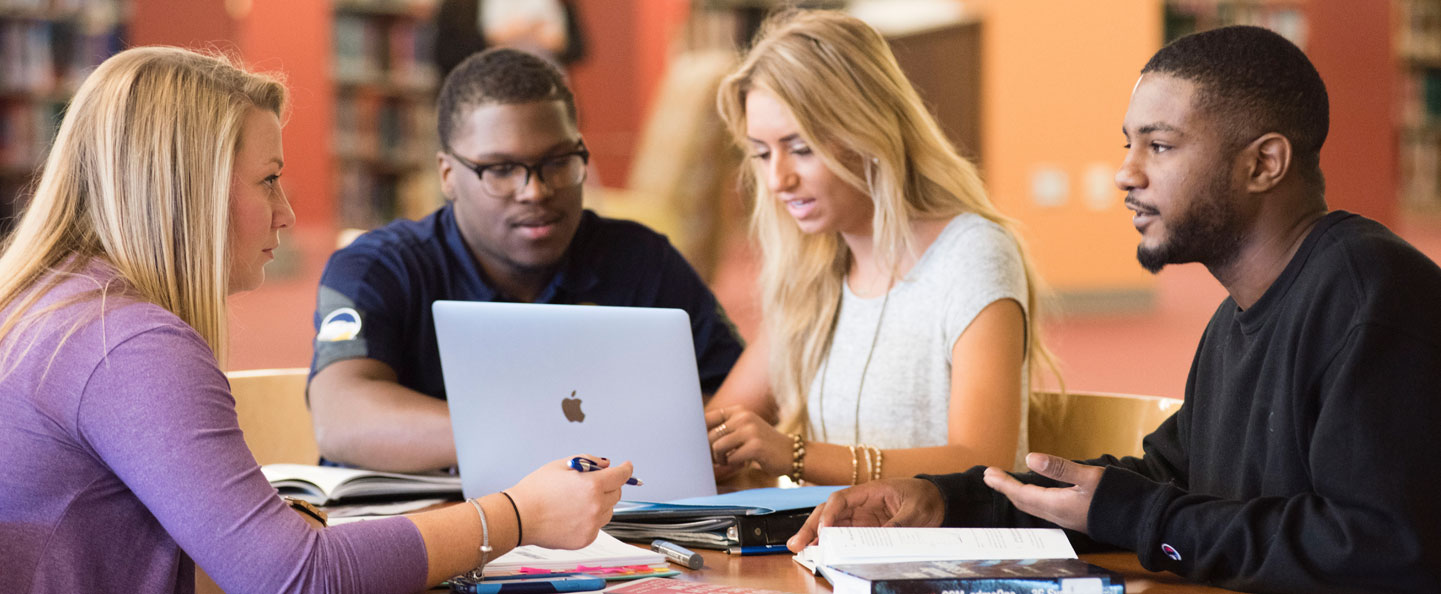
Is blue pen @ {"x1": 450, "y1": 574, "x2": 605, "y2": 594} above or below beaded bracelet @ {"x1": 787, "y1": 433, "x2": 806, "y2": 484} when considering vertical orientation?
above

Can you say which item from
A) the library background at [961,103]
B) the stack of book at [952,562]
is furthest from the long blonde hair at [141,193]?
the library background at [961,103]

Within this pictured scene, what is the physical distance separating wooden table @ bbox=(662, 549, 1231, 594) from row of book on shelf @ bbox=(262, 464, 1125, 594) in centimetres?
2

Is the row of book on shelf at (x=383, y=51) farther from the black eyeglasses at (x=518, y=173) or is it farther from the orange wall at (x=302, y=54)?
the black eyeglasses at (x=518, y=173)

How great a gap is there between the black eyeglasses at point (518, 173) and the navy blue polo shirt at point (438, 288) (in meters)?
0.15

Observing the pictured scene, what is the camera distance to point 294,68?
757 centimetres

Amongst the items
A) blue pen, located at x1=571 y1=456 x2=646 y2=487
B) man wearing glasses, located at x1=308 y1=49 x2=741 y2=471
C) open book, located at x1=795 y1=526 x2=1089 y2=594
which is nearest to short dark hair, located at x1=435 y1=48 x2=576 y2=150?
man wearing glasses, located at x1=308 y1=49 x2=741 y2=471

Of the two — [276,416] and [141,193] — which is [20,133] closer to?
[276,416]

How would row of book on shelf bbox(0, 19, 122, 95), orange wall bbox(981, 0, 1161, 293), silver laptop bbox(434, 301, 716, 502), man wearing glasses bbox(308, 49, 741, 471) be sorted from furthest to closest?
orange wall bbox(981, 0, 1161, 293)
row of book on shelf bbox(0, 19, 122, 95)
man wearing glasses bbox(308, 49, 741, 471)
silver laptop bbox(434, 301, 716, 502)

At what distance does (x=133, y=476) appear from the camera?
3.52ft

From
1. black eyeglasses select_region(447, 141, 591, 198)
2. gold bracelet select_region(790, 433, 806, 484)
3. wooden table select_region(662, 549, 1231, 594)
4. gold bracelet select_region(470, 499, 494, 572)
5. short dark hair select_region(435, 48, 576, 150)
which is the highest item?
short dark hair select_region(435, 48, 576, 150)

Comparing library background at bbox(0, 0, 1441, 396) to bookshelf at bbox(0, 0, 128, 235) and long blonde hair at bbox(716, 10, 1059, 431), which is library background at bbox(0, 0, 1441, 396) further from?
long blonde hair at bbox(716, 10, 1059, 431)

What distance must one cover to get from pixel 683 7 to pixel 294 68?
2.68m

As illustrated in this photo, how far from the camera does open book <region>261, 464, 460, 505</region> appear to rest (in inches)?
61.9

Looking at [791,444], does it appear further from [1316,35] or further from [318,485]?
[1316,35]
